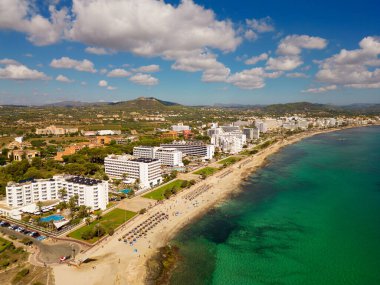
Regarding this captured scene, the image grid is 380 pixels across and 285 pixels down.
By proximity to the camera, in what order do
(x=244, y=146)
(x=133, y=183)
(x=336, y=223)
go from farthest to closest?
A: 1. (x=244, y=146)
2. (x=133, y=183)
3. (x=336, y=223)

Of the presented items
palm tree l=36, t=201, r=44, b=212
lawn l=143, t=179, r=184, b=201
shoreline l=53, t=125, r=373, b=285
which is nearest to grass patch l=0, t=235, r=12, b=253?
palm tree l=36, t=201, r=44, b=212

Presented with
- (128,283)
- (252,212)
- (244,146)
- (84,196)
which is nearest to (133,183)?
(84,196)

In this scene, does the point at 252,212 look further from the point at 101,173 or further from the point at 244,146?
the point at 244,146

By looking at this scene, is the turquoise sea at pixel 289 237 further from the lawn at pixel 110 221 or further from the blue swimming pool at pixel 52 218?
the blue swimming pool at pixel 52 218

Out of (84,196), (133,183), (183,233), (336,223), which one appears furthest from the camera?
(133,183)

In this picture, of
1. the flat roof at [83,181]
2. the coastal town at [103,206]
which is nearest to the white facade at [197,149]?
the coastal town at [103,206]

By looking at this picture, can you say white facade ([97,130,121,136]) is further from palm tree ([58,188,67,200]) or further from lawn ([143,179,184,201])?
palm tree ([58,188,67,200])

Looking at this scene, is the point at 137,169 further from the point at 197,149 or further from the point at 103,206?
the point at 197,149

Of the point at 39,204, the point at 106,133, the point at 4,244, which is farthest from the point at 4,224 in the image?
the point at 106,133
